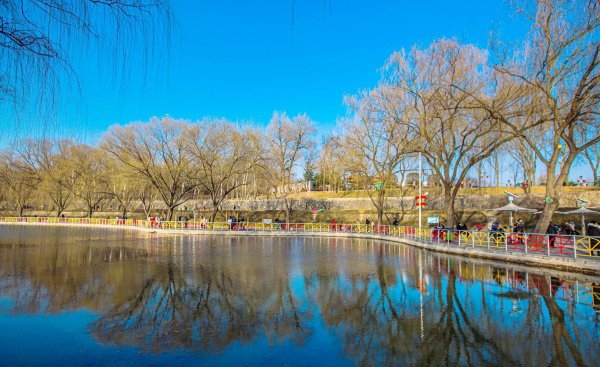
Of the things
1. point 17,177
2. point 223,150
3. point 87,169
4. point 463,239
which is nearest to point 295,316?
point 463,239

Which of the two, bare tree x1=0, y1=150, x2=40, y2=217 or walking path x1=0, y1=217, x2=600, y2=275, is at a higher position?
bare tree x1=0, y1=150, x2=40, y2=217

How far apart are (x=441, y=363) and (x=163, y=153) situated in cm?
3963

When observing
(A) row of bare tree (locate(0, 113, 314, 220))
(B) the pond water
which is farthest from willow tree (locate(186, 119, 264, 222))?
(B) the pond water

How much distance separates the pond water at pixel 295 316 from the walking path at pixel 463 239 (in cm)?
217

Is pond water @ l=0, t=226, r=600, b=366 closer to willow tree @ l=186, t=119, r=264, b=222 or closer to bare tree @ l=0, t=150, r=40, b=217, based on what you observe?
willow tree @ l=186, t=119, r=264, b=222

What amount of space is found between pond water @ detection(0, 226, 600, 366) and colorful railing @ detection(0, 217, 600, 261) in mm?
3737

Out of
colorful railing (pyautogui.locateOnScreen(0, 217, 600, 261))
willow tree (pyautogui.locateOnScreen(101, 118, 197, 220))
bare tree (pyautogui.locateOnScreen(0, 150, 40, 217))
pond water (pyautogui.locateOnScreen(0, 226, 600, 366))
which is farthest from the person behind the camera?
bare tree (pyautogui.locateOnScreen(0, 150, 40, 217))

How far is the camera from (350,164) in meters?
39.2

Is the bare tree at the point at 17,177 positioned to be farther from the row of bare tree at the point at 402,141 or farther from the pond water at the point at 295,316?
the pond water at the point at 295,316

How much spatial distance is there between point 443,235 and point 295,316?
64.1 feet

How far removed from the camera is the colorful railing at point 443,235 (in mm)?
16425

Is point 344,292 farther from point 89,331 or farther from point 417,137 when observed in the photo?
point 417,137

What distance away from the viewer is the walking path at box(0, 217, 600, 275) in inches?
595

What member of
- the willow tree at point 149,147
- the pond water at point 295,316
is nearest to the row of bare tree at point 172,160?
the willow tree at point 149,147
